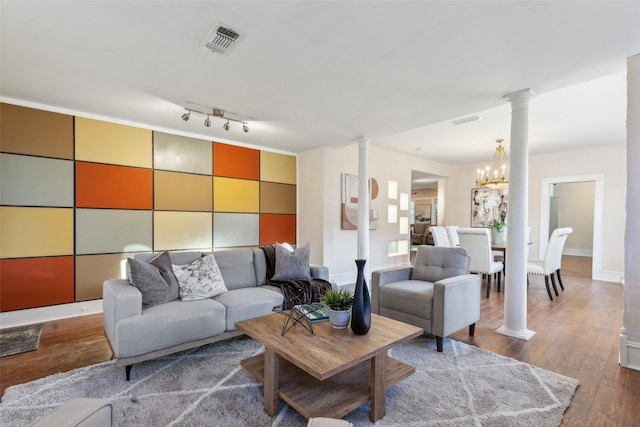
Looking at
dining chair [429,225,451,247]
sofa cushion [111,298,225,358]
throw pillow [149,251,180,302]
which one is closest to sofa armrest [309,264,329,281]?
sofa cushion [111,298,225,358]

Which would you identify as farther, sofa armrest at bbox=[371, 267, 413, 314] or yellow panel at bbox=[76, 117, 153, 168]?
yellow panel at bbox=[76, 117, 153, 168]

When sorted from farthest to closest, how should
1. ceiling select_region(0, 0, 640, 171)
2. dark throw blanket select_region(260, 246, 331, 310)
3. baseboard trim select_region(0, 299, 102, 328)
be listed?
baseboard trim select_region(0, 299, 102, 328), dark throw blanket select_region(260, 246, 331, 310), ceiling select_region(0, 0, 640, 171)

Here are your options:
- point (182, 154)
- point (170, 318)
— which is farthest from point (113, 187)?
point (170, 318)

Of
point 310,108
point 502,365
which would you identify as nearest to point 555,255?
point 502,365

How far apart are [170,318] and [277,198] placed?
3419 mm

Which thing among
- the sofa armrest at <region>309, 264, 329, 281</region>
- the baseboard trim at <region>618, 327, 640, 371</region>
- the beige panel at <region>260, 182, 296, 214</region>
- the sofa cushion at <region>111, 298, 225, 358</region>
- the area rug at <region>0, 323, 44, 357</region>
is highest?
the beige panel at <region>260, 182, 296, 214</region>

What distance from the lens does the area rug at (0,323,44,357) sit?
2668mm

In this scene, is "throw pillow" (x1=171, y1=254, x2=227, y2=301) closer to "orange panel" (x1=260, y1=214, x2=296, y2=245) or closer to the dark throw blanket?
the dark throw blanket

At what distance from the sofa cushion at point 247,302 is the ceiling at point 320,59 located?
6.79 ft

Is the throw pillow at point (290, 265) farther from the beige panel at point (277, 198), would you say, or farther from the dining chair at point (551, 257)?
the dining chair at point (551, 257)

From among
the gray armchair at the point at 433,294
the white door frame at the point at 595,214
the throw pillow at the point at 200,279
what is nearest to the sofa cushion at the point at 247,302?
the throw pillow at the point at 200,279

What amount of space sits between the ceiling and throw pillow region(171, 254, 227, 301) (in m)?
1.79

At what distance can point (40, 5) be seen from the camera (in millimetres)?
1818

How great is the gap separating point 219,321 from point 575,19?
3.39 metres
